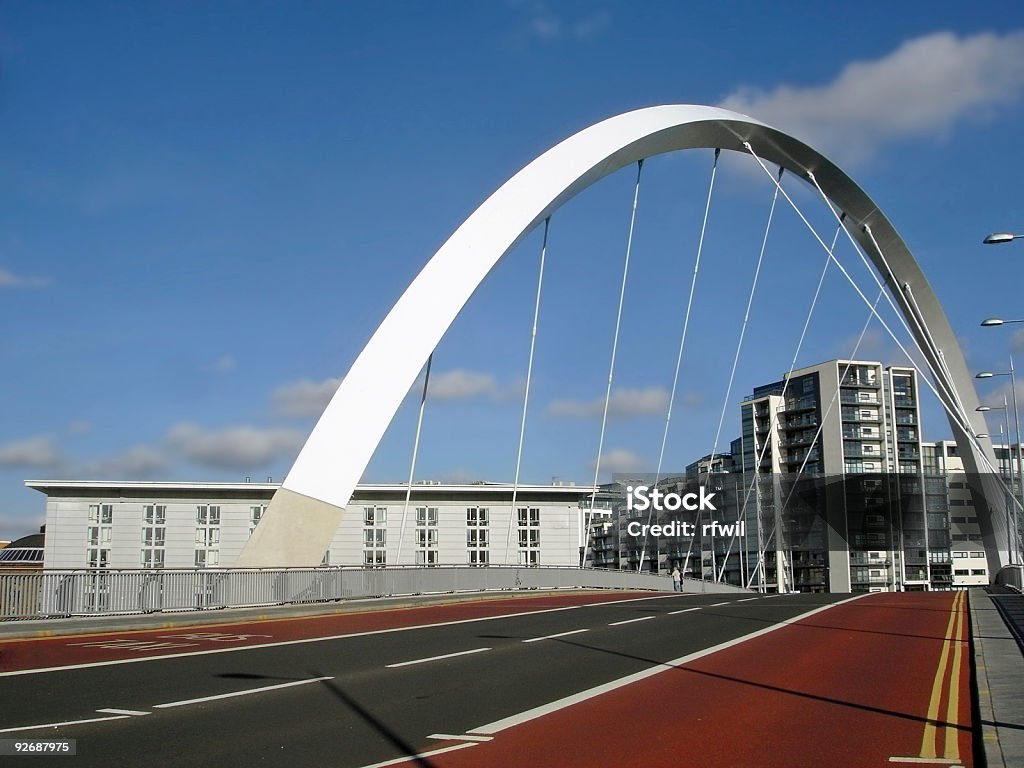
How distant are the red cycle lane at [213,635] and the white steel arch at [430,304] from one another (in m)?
2.90

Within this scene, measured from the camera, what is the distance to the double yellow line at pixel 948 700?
850cm

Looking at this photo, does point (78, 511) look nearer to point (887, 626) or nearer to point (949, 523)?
point (887, 626)

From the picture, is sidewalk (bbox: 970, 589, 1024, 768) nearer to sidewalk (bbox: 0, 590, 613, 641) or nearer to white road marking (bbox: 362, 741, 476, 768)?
white road marking (bbox: 362, 741, 476, 768)

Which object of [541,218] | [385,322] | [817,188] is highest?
[817,188]

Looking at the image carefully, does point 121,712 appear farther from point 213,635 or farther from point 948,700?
point 213,635

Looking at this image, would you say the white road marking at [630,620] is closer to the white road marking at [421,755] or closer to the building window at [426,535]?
the white road marking at [421,755]

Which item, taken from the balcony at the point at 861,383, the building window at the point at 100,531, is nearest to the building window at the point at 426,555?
the building window at the point at 100,531

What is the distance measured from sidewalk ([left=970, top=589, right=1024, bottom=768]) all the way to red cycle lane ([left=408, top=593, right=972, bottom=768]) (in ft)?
0.73

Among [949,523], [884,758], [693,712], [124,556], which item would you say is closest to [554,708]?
[693,712]

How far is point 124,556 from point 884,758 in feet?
198

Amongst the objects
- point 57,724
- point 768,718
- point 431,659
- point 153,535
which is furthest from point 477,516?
point 57,724

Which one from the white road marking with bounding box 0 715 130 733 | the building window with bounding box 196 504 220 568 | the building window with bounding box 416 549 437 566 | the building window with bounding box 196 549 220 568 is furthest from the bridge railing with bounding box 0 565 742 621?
the building window with bounding box 196 504 220 568

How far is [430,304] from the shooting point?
29.5 metres

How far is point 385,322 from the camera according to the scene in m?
29.4
